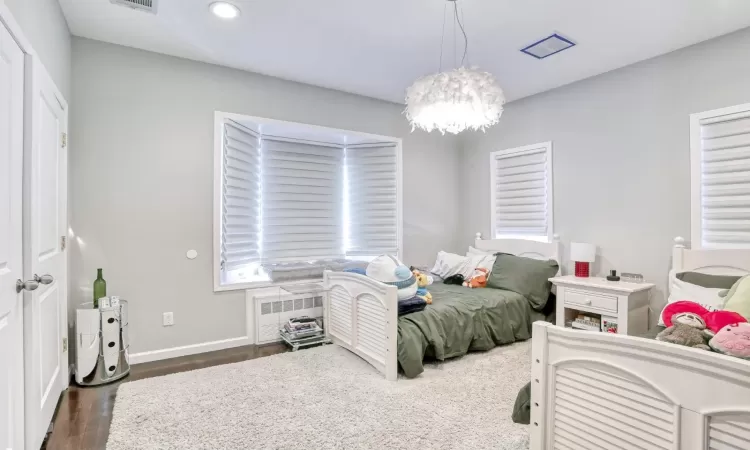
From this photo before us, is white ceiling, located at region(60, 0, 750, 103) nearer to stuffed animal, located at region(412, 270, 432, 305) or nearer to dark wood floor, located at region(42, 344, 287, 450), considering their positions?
stuffed animal, located at region(412, 270, 432, 305)

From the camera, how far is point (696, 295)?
2.55 meters

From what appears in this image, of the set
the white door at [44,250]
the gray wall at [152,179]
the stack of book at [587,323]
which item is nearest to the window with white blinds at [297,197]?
the gray wall at [152,179]

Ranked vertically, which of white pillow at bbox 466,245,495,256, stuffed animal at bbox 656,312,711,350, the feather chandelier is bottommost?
stuffed animal at bbox 656,312,711,350

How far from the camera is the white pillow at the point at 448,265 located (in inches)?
165

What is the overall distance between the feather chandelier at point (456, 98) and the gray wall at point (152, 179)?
1803mm

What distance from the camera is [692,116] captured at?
308 centimetres

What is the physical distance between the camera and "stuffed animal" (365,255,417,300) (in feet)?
10.2

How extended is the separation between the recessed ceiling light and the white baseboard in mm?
2639

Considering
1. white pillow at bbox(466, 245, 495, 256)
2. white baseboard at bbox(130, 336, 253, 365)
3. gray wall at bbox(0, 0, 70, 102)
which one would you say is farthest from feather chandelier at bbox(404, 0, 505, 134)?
white baseboard at bbox(130, 336, 253, 365)

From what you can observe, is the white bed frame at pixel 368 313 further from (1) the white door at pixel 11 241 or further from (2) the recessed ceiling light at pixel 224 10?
(2) the recessed ceiling light at pixel 224 10

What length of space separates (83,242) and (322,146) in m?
2.40

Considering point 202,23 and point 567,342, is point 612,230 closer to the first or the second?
point 567,342

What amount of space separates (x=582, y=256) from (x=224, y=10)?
351 cm

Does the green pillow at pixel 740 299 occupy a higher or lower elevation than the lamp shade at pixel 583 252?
lower
